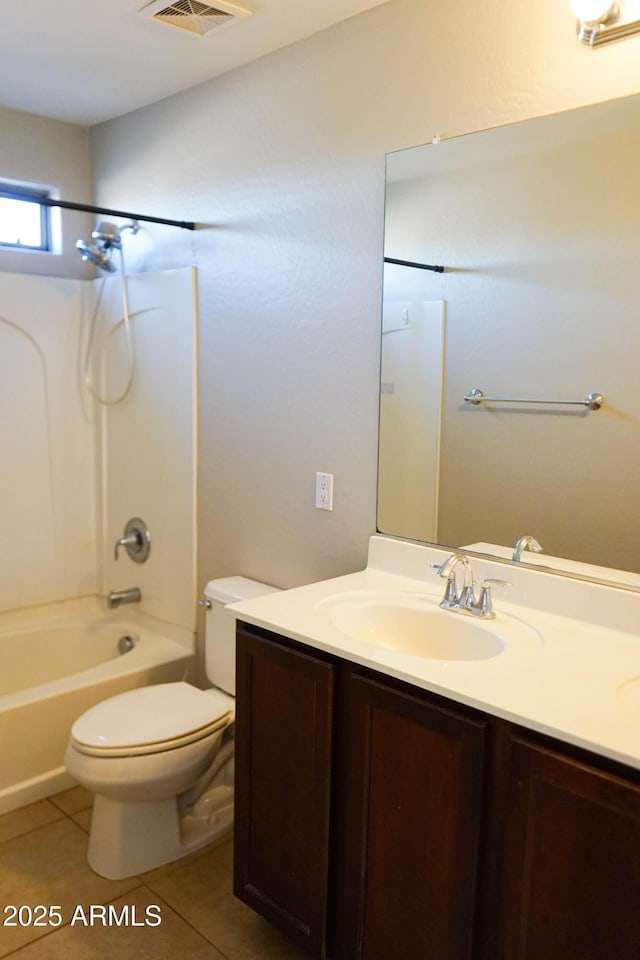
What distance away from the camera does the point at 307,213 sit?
93.7 inches

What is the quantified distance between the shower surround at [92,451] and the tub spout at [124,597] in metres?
0.03

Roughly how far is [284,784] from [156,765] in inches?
20.6

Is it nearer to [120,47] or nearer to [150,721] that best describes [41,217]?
[120,47]

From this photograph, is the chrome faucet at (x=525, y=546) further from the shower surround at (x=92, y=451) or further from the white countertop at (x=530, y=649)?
the shower surround at (x=92, y=451)

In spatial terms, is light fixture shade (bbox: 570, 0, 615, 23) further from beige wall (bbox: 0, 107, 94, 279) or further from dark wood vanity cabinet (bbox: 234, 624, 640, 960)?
beige wall (bbox: 0, 107, 94, 279)

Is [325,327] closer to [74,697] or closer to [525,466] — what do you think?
[525,466]

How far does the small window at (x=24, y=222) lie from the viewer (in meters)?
3.19

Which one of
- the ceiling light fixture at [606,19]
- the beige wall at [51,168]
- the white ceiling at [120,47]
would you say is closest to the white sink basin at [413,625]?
the ceiling light fixture at [606,19]

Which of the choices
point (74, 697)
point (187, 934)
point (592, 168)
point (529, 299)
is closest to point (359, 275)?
point (529, 299)

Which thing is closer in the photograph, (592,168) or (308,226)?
(592,168)

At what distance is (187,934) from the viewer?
2035 millimetres

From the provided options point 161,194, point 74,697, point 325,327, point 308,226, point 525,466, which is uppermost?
point 161,194

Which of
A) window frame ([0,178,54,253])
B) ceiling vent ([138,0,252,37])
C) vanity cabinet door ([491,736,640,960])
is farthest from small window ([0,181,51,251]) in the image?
vanity cabinet door ([491,736,640,960])

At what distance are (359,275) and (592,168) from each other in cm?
73
